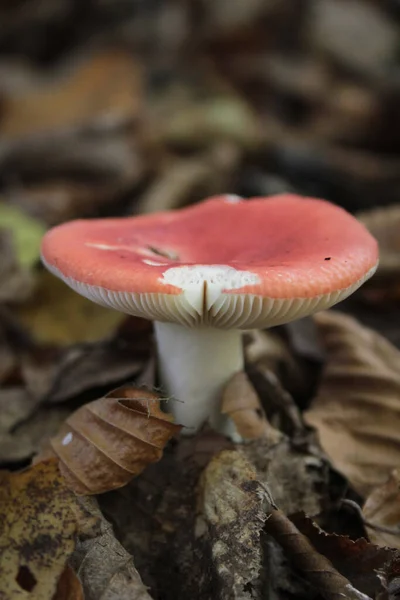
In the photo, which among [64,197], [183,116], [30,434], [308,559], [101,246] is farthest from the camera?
[183,116]

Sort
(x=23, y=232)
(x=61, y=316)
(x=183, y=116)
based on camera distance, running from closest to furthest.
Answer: (x=61, y=316)
(x=23, y=232)
(x=183, y=116)

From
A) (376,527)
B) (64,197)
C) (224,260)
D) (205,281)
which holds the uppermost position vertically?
(205,281)

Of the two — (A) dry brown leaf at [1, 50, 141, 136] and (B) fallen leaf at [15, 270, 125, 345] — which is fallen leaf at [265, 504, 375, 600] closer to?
(B) fallen leaf at [15, 270, 125, 345]

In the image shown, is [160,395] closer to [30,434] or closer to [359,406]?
[30,434]

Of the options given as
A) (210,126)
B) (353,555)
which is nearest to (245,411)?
(353,555)

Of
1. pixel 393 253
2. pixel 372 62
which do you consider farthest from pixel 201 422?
pixel 372 62

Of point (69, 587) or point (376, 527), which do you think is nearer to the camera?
point (69, 587)

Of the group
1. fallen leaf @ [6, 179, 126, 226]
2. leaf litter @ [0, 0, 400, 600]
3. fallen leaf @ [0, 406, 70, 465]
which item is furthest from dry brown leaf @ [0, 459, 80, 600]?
fallen leaf @ [6, 179, 126, 226]
